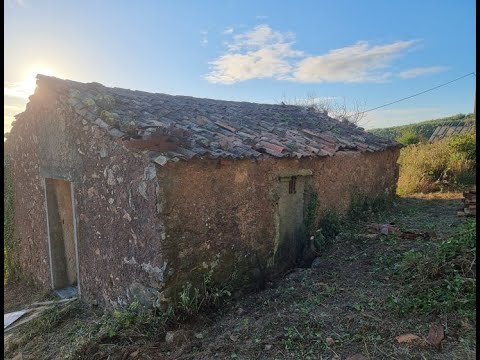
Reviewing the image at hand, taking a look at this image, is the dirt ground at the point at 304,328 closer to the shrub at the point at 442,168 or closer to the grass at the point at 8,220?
the grass at the point at 8,220

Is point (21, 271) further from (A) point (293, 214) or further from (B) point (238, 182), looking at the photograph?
(A) point (293, 214)

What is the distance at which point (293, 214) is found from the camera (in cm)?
655

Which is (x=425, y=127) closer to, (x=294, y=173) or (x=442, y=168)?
(x=442, y=168)

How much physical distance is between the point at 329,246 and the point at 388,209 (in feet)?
11.9

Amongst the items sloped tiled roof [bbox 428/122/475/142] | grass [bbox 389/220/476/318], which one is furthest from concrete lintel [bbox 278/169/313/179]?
sloped tiled roof [bbox 428/122/475/142]

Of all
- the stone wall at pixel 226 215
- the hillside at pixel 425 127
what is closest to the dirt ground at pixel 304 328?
the stone wall at pixel 226 215

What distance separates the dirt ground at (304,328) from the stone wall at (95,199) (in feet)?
2.42

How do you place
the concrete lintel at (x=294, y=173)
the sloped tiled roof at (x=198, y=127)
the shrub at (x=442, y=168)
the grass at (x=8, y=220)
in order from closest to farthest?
the sloped tiled roof at (x=198, y=127) < the concrete lintel at (x=294, y=173) < the grass at (x=8, y=220) < the shrub at (x=442, y=168)

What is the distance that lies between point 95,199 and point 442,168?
12.8 m

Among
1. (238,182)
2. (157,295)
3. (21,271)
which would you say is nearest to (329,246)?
(238,182)

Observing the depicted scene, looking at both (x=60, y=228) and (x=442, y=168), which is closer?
(x=60, y=228)

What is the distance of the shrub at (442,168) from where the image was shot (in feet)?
42.2

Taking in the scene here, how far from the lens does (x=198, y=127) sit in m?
6.07

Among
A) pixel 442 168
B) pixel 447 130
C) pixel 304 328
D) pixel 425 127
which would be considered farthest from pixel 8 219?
pixel 425 127
